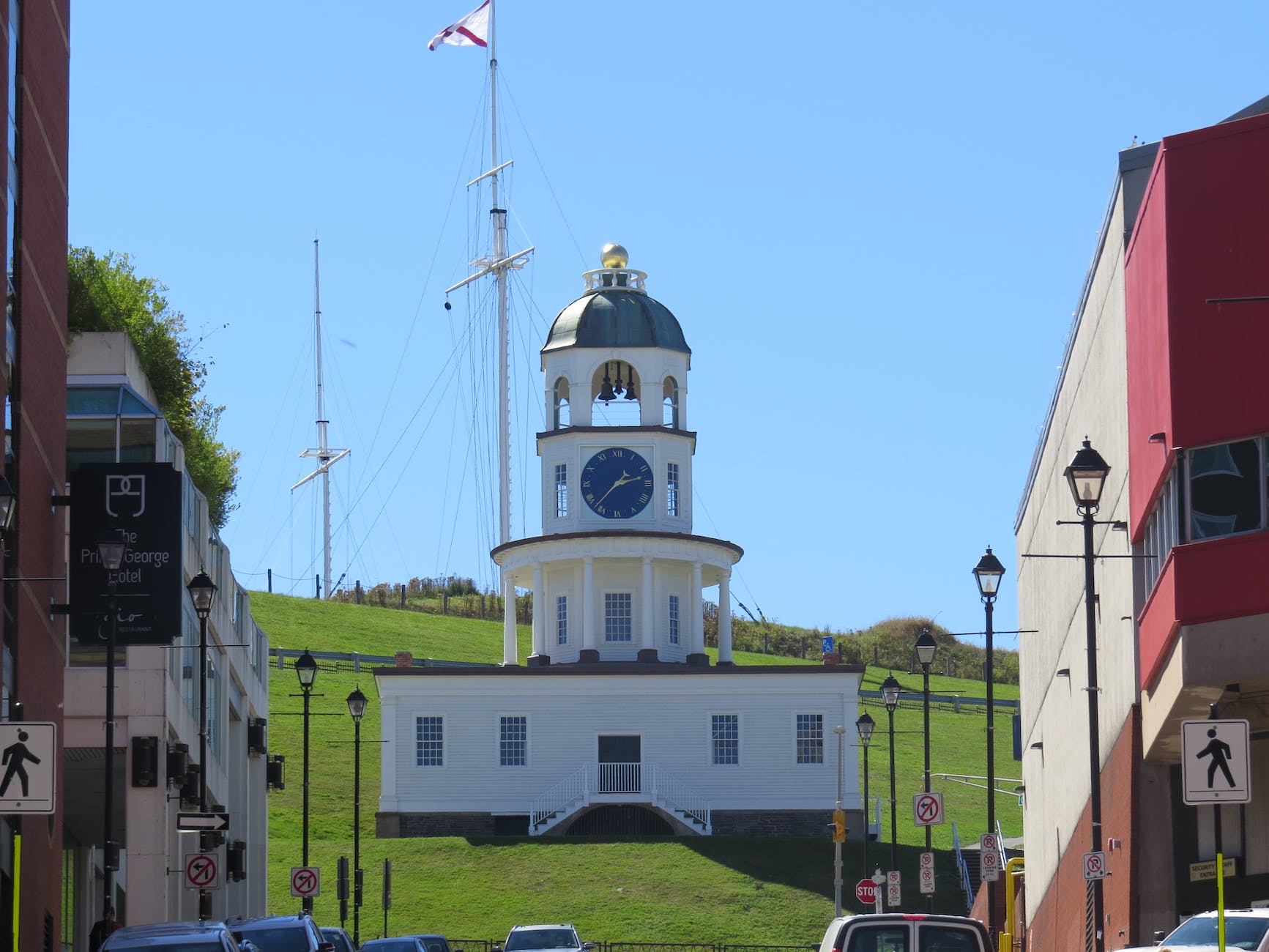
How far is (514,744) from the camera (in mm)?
69312

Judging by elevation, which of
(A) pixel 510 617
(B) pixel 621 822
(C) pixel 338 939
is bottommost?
(B) pixel 621 822

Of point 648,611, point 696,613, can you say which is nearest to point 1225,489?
point 648,611

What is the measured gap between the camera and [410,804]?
226ft

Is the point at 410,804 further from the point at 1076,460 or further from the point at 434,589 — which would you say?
the point at 434,589

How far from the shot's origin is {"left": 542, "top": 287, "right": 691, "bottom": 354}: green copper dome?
7194 cm

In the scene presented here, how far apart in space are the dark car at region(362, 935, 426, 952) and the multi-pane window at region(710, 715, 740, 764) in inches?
1338

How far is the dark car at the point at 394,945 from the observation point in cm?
3481

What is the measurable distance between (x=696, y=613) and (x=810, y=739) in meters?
6.40

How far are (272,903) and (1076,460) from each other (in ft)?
127

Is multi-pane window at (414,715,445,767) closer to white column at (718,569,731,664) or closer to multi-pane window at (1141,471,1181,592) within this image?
white column at (718,569,731,664)

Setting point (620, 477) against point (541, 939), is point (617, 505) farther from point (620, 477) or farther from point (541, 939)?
point (541, 939)

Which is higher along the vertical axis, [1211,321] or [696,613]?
[1211,321]

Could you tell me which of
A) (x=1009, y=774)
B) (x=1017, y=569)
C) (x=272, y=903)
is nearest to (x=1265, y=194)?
(x=1017, y=569)

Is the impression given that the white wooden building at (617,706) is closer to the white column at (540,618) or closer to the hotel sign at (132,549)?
the white column at (540,618)
